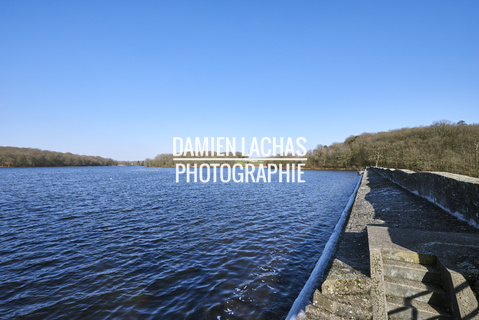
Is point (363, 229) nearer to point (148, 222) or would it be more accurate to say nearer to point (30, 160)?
point (148, 222)

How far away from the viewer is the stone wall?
260 inches

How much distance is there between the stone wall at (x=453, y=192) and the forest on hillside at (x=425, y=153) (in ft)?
52.0

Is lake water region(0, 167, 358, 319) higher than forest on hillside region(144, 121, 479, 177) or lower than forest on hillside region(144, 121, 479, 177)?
lower

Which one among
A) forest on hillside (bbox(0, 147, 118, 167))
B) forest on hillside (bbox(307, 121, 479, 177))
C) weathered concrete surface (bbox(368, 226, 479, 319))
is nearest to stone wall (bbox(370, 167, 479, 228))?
weathered concrete surface (bbox(368, 226, 479, 319))

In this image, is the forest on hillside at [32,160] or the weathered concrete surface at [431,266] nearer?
the weathered concrete surface at [431,266]

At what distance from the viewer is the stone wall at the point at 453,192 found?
660 cm

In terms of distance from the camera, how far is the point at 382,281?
4262 mm

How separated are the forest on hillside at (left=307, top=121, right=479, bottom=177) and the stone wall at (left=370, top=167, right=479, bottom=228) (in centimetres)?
1586

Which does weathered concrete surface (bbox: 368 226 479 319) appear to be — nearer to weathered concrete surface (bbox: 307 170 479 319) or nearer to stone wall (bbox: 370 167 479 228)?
weathered concrete surface (bbox: 307 170 479 319)

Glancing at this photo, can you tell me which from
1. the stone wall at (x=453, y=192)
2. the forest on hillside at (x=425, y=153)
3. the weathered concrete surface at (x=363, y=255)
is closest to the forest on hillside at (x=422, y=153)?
the forest on hillside at (x=425, y=153)

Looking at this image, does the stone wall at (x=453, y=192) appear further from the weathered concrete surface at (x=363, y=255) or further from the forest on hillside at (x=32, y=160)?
the forest on hillside at (x=32, y=160)

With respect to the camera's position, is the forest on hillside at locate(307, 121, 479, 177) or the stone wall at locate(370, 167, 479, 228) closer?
the stone wall at locate(370, 167, 479, 228)

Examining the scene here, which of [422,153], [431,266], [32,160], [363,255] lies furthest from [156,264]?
[32,160]

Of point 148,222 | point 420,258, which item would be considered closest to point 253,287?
point 420,258
